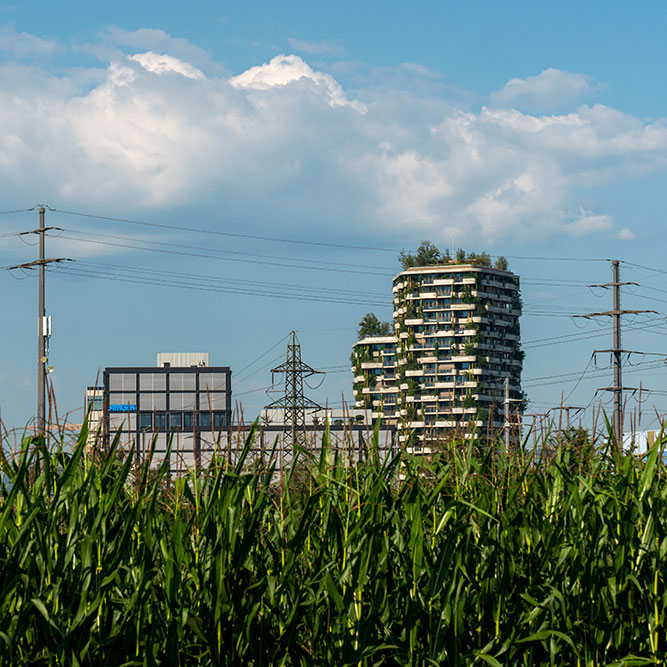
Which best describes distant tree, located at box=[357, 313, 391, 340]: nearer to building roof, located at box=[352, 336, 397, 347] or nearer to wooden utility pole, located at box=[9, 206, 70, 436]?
building roof, located at box=[352, 336, 397, 347]

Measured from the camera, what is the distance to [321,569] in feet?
16.4

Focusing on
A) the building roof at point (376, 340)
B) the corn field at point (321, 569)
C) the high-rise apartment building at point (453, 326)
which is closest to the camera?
the corn field at point (321, 569)

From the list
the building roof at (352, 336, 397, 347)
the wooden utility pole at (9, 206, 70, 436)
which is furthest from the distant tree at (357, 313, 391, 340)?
the wooden utility pole at (9, 206, 70, 436)

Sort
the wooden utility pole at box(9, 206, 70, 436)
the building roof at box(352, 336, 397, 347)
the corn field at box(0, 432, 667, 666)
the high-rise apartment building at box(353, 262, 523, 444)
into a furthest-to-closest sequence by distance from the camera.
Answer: the building roof at box(352, 336, 397, 347)
the high-rise apartment building at box(353, 262, 523, 444)
the wooden utility pole at box(9, 206, 70, 436)
the corn field at box(0, 432, 667, 666)

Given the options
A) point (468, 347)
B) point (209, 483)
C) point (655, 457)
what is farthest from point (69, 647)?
point (468, 347)

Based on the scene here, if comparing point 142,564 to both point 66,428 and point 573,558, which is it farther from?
point 573,558

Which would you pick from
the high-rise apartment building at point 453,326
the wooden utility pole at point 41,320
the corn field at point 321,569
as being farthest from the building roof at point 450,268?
the corn field at point 321,569

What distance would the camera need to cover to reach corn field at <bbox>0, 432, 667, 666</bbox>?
4.65m

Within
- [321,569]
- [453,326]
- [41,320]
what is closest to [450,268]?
[453,326]

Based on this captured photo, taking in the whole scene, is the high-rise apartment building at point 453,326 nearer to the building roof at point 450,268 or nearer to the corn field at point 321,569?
the building roof at point 450,268

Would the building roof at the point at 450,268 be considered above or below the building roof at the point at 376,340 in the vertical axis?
above

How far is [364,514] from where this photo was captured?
5105 mm

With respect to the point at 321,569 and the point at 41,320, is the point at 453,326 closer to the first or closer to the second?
the point at 41,320

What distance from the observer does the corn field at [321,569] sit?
15.3ft
